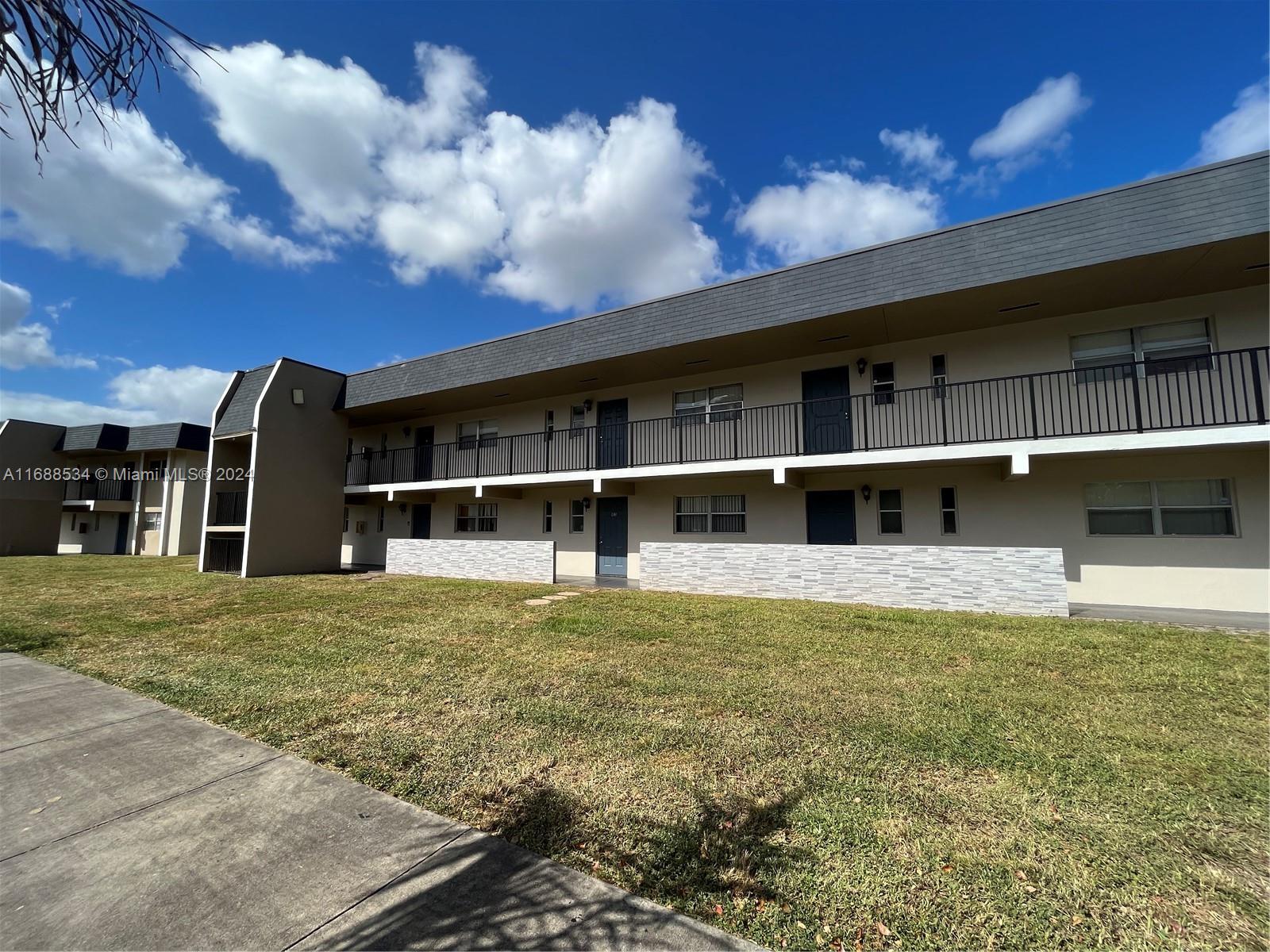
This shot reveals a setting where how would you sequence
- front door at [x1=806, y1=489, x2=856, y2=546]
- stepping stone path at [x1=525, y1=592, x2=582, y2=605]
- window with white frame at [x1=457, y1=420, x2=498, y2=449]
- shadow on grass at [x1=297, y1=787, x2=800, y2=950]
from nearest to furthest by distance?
shadow on grass at [x1=297, y1=787, x2=800, y2=950]
stepping stone path at [x1=525, y1=592, x2=582, y2=605]
front door at [x1=806, y1=489, x2=856, y2=546]
window with white frame at [x1=457, y1=420, x2=498, y2=449]

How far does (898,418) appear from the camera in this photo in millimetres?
11250

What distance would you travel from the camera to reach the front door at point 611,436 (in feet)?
47.9

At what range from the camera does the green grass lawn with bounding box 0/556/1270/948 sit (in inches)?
89.5

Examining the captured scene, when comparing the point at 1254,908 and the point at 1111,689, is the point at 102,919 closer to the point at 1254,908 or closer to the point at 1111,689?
the point at 1254,908

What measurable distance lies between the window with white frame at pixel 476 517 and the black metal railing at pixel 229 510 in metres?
5.97

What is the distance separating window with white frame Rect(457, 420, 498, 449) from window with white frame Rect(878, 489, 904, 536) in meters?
11.2

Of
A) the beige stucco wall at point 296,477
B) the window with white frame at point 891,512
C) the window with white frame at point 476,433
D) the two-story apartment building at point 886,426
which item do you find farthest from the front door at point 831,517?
the beige stucco wall at point 296,477

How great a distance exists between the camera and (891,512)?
1150cm

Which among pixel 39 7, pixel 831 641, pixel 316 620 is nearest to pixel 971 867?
pixel 831 641

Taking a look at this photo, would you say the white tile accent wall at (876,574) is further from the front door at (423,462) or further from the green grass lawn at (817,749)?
the front door at (423,462)

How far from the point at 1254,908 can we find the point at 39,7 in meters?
6.23

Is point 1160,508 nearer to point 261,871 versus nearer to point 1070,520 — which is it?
point 1070,520

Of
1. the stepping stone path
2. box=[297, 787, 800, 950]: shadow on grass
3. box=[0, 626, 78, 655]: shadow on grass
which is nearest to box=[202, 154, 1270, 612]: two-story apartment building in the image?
the stepping stone path

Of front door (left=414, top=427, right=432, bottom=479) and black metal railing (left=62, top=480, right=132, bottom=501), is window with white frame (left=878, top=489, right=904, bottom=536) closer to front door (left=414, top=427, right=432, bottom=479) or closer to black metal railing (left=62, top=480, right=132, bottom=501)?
front door (left=414, top=427, right=432, bottom=479)
